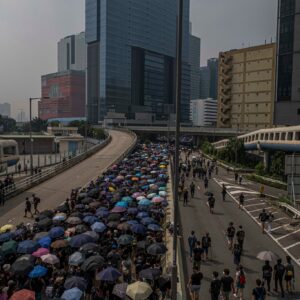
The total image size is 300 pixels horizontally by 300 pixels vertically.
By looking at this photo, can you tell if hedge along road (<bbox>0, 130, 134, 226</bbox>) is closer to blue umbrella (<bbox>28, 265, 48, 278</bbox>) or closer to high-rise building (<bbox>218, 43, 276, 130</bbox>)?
blue umbrella (<bbox>28, 265, 48, 278</bbox>)

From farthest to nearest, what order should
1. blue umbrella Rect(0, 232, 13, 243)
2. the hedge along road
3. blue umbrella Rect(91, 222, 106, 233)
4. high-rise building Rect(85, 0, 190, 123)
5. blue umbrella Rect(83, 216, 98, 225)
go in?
high-rise building Rect(85, 0, 190, 123)
the hedge along road
blue umbrella Rect(83, 216, 98, 225)
blue umbrella Rect(91, 222, 106, 233)
blue umbrella Rect(0, 232, 13, 243)

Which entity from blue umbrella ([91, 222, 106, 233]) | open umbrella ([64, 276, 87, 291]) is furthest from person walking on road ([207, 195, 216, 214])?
open umbrella ([64, 276, 87, 291])

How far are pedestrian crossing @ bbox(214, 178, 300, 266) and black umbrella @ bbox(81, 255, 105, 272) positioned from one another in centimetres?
1008

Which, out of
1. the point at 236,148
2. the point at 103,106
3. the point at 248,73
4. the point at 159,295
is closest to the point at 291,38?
the point at 236,148

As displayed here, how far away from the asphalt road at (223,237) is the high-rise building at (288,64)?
5114cm

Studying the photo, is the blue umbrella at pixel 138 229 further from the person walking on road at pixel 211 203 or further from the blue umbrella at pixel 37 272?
the person walking on road at pixel 211 203

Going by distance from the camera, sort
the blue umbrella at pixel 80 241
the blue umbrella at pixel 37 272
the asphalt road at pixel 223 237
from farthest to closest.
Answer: the asphalt road at pixel 223 237 < the blue umbrella at pixel 80 241 < the blue umbrella at pixel 37 272

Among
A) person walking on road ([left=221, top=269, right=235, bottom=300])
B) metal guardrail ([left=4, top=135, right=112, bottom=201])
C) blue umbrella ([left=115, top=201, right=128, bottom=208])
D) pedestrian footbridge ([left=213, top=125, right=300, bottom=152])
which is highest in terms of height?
pedestrian footbridge ([left=213, top=125, right=300, bottom=152])

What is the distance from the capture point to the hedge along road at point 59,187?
1122 inches

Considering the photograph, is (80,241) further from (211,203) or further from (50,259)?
(211,203)

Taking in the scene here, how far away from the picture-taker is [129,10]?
191 meters

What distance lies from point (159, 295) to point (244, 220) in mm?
15100

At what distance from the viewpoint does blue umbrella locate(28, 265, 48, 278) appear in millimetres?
13773

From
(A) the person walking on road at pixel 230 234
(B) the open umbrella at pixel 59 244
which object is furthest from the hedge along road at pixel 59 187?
(A) the person walking on road at pixel 230 234
